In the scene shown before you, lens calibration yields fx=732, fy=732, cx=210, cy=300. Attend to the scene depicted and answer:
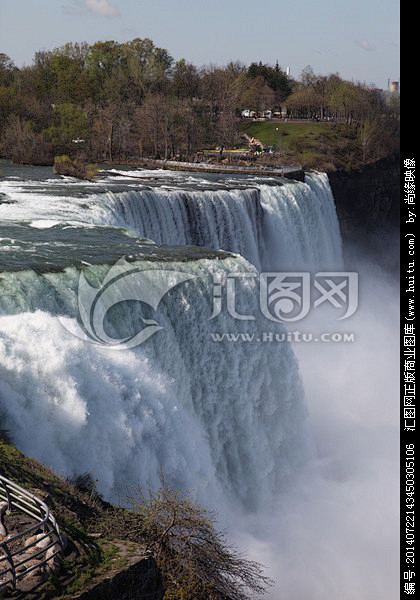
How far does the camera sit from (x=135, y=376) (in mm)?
12781

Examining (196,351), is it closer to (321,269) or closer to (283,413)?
(283,413)

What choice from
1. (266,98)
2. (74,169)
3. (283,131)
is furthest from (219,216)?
(266,98)

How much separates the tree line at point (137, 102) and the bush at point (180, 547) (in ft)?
117

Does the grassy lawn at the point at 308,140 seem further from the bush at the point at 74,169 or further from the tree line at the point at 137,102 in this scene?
the bush at the point at 74,169

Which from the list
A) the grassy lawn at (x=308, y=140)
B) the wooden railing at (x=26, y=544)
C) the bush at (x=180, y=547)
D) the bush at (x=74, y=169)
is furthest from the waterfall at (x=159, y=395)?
the grassy lawn at (x=308, y=140)

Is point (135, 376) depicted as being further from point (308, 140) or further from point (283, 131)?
point (283, 131)

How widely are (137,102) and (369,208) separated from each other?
89.4ft

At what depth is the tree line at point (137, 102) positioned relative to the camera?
47781 mm

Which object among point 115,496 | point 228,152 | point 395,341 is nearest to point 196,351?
point 115,496

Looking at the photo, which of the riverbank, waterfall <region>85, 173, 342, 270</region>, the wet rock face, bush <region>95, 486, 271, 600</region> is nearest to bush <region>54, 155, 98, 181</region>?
waterfall <region>85, 173, 342, 270</region>

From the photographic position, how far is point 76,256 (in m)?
16.1

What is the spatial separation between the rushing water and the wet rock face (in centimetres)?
2163

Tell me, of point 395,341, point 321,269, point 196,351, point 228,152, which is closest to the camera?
point 196,351

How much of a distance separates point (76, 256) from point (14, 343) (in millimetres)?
5117
